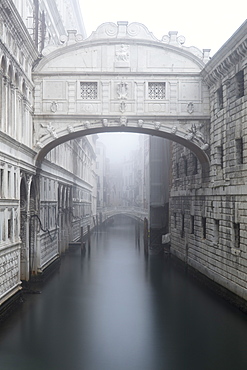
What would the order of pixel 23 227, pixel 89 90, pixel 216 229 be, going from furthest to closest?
pixel 89 90 → pixel 216 229 → pixel 23 227

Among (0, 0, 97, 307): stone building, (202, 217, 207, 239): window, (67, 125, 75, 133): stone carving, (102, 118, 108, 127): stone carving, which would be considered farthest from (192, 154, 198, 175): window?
(0, 0, 97, 307): stone building

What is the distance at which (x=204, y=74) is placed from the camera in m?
17.4

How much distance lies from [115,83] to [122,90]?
1.20 feet

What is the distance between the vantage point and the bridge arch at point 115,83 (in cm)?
1755

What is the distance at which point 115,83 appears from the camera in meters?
17.6

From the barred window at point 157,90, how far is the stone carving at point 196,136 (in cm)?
156

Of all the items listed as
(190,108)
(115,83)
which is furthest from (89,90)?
(190,108)

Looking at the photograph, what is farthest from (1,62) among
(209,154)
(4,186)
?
(209,154)

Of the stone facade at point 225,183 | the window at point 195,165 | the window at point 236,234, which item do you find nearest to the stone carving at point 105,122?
the stone facade at point 225,183

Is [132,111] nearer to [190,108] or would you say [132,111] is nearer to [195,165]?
[190,108]

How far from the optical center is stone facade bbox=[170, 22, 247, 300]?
14.3 metres

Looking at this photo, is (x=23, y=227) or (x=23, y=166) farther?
(x=23, y=227)

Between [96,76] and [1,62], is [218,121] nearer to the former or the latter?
[96,76]

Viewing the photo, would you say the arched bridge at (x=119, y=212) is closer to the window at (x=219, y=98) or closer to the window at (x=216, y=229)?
the window at (x=216, y=229)
